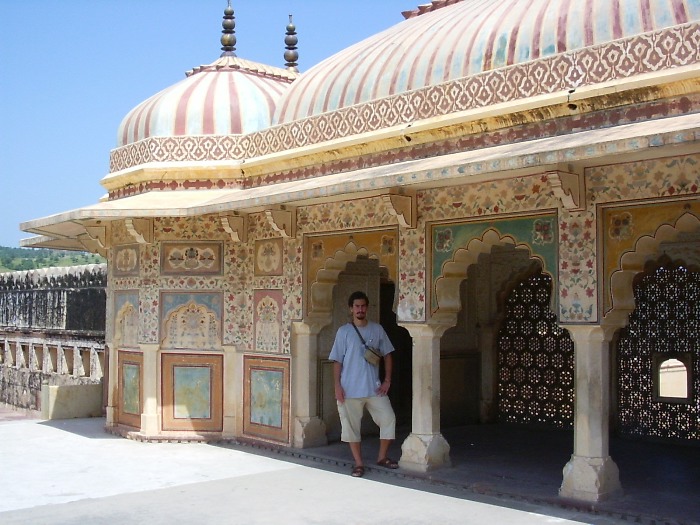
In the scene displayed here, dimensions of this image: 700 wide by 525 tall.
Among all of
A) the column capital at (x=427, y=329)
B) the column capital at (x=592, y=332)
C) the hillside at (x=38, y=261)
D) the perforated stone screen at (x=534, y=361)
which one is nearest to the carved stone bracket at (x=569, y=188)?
the column capital at (x=592, y=332)

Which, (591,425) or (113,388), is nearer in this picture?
(591,425)

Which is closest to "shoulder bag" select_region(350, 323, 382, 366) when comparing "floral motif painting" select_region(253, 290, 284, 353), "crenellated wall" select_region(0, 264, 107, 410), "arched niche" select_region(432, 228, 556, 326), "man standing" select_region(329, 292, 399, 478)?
"man standing" select_region(329, 292, 399, 478)

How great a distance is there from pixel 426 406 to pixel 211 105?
4.76 metres

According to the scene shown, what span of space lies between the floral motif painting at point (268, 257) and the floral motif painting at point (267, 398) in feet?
3.13

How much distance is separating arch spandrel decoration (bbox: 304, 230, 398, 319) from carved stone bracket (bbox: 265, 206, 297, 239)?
20cm

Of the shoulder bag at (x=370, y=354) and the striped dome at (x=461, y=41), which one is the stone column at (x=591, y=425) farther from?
the striped dome at (x=461, y=41)

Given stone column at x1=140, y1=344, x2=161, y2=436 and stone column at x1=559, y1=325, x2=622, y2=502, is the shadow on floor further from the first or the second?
stone column at x1=140, y1=344, x2=161, y2=436

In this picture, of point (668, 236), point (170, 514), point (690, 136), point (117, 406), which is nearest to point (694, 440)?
point (668, 236)

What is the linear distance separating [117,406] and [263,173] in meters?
3.32

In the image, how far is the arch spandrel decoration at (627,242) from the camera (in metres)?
6.06

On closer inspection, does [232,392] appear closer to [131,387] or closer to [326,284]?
[131,387]

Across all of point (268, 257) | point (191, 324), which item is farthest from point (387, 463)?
point (191, 324)

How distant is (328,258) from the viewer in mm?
8555

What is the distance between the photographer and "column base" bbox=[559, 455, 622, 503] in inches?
244
